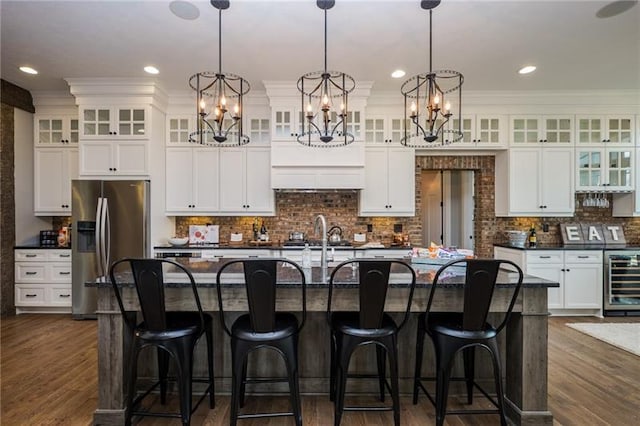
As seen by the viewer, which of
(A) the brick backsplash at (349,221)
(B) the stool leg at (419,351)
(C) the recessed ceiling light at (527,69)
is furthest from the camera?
(A) the brick backsplash at (349,221)

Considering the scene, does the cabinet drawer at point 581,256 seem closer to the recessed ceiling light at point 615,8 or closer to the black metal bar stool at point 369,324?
the recessed ceiling light at point 615,8

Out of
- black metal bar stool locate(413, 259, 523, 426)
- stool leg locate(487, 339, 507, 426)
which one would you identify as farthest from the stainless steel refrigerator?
stool leg locate(487, 339, 507, 426)

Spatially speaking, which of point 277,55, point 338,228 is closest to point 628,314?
point 338,228

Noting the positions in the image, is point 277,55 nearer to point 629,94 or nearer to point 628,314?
point 629,94

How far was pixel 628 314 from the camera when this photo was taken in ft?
14.0

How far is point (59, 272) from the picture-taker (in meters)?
4.33

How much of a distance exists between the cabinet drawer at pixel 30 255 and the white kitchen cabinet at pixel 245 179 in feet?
7.96

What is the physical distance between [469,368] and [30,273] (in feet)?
17.7

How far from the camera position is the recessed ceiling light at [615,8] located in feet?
8.58

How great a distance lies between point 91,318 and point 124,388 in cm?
268

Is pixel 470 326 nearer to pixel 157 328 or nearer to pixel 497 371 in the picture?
pixel 497 371

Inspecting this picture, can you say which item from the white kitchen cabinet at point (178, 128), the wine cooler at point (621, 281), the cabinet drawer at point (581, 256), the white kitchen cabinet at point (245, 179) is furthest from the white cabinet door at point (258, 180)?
the wine cooler at point (621, 281)

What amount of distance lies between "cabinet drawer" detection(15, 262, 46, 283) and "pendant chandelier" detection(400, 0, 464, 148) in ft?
16.3

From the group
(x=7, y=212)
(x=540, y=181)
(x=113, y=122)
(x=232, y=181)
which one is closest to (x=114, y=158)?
(x=113, y=122)
